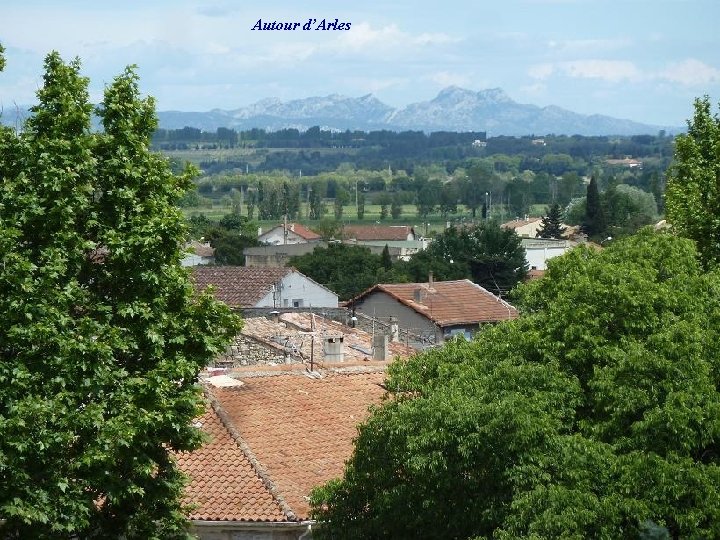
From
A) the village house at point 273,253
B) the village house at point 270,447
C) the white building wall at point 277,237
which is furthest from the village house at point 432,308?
the white building wall at point 277,237

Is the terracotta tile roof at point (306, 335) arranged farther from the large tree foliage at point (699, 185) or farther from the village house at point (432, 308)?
the village house at point (432, 308)

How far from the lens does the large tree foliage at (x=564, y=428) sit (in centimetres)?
1516

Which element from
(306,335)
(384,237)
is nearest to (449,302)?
(306,335)

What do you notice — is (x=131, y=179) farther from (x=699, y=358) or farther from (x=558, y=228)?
(x=558, y=228)

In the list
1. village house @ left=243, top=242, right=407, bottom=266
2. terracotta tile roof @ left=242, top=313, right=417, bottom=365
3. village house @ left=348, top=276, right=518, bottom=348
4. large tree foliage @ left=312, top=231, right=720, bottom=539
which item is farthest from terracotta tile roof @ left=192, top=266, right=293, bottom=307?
large tree foliage @ left=312, top=231, right=720, bottom=539

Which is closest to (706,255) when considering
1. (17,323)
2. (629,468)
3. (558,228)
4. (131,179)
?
(629,468)

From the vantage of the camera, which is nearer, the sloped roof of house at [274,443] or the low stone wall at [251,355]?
the sloped roof of house at [274,443]

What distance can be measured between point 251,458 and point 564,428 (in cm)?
610

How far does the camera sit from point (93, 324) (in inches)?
591

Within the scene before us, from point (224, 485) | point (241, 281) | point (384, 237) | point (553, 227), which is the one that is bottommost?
point (384, 237)

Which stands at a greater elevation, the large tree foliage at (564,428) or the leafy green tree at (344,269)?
the large tree foliage at (564,428)

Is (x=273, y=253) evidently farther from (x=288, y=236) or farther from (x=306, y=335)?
(x=306, y=335)

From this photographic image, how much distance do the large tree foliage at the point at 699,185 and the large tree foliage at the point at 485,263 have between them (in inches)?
1849

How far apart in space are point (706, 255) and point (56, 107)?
11585mm
